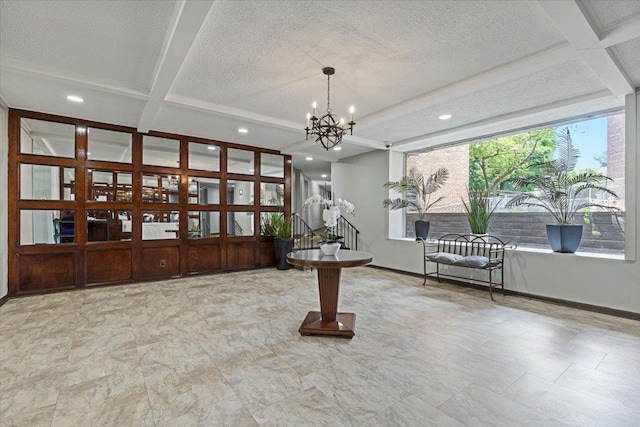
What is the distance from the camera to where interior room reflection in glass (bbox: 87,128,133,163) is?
4.86m

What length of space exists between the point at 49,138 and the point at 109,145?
0.77 metres

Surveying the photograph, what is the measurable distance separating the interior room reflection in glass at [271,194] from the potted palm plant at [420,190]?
7.88 feet

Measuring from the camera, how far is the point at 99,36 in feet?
8.42

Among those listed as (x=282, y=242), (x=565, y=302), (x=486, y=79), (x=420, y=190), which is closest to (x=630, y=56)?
(x=486, y=79)

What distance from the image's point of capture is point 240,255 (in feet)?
20.8

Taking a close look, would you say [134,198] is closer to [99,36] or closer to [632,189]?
[99,36]

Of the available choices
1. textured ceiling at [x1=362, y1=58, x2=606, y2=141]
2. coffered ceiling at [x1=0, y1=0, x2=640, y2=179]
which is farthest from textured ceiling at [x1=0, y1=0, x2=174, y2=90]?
textured ceiling at [x1=362, y1=58, x2=606, y2=141]

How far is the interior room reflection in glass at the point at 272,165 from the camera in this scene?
673 cm

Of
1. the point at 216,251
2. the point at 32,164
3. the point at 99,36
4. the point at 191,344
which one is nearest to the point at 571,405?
the point at 191,344

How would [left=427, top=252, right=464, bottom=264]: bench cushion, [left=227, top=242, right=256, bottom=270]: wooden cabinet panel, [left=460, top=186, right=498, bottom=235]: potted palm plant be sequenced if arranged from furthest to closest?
[left=227, top=242, right=256, bottom=270]: wooden cabinet panel → [left=460, top=186, right=498, bottom=235]: potted palm plant → [left=427, top=252, right=464, bottom=264]: bench cushion

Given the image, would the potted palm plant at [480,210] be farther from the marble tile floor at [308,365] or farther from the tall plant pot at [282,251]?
the tall plant pot at [282,251]

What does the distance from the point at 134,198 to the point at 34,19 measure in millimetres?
3268

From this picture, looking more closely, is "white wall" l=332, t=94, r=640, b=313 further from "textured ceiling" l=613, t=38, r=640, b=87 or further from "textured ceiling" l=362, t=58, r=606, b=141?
"textured ceiling" l=362, t=58, r=606, b=141

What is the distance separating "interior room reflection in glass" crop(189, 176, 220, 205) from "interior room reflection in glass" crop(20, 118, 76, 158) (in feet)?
6.05
